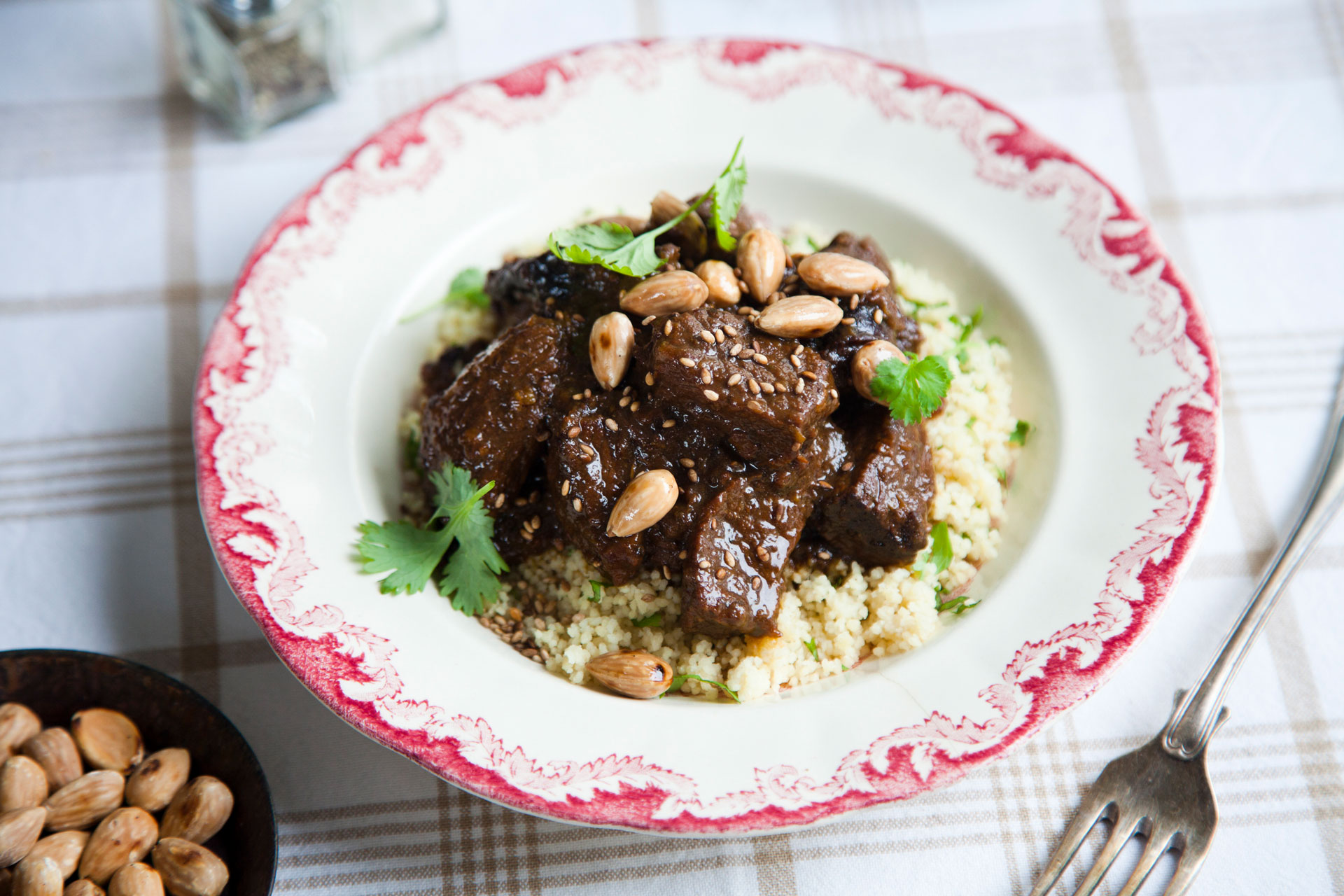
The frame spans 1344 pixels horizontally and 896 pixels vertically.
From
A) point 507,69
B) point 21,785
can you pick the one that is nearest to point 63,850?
point 21,785

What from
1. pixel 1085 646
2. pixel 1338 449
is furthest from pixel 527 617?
pixel 1338 449

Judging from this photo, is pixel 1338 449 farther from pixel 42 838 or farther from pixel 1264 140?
pixel 42 838

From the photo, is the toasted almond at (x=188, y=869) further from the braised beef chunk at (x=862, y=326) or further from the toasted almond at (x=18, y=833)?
the braised beef chunk at (x=862, y=326)

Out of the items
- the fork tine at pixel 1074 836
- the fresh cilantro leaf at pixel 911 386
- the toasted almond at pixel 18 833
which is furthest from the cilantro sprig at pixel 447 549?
the fork tine at pixel 1074 836

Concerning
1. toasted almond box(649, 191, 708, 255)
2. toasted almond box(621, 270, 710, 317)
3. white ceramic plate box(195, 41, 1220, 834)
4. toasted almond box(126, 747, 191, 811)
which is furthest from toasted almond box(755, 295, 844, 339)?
toasted almond box(126, 747, 191, 811)

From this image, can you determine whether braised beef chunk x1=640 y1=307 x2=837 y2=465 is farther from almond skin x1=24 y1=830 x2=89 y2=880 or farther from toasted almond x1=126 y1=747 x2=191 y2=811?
almond skin x1=24 y1=830 x2=89 y2=880
